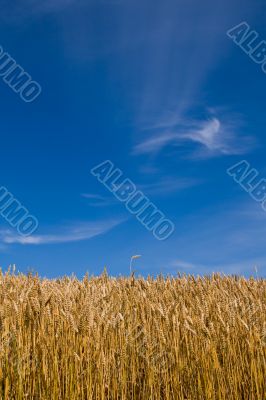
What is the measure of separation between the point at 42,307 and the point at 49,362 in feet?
1.16

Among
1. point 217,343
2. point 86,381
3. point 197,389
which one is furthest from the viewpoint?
point 217,343

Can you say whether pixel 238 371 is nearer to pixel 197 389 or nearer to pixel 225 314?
pixel 197 389

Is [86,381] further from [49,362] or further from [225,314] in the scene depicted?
[225,314]

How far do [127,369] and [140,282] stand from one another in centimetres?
274

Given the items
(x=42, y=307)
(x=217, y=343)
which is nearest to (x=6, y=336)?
(x=42, y=307)

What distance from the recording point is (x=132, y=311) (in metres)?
3.73

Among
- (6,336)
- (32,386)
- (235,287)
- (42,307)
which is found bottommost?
(32,386)

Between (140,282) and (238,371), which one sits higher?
(140,282)

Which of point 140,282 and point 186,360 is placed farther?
point 140,282

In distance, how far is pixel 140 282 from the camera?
5523 mm

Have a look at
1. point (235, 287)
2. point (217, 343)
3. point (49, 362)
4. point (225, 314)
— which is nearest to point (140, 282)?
point (235, 287)

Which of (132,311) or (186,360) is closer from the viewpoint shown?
(186,360)

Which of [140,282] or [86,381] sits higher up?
[140,282]

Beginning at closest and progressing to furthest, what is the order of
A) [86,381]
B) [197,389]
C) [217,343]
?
1. [86,381]
2. [197,389]
3. [217,343]
